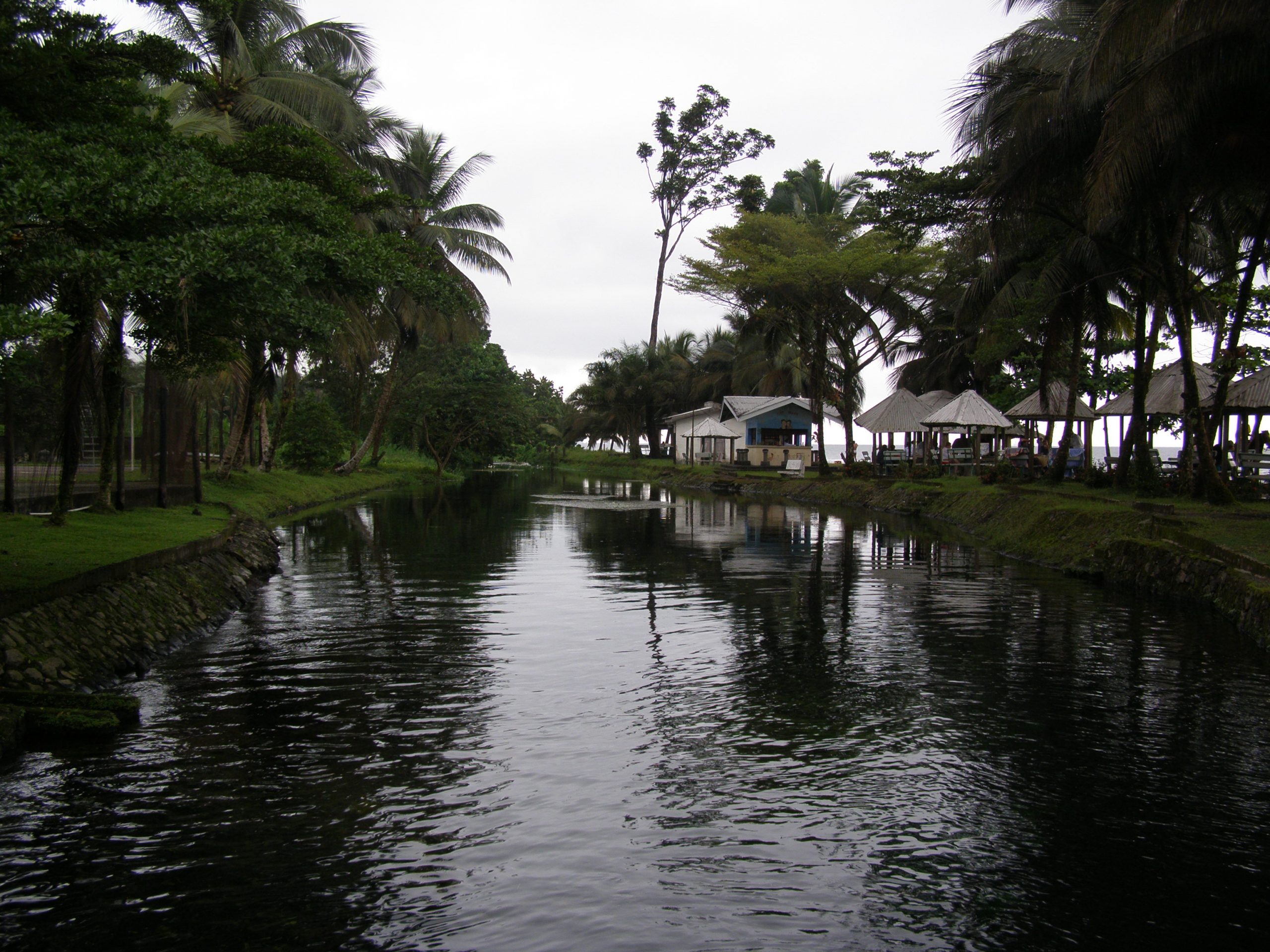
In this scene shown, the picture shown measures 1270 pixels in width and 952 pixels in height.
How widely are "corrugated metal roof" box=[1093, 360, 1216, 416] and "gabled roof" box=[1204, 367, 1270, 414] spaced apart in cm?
203

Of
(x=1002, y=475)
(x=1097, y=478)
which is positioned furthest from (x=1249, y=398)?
(x=1002, y=475)

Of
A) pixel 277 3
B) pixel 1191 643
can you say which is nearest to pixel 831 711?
pixel 1191 643

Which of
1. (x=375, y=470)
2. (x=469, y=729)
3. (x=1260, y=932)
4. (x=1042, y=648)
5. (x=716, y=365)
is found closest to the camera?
(x=1260, y=932)

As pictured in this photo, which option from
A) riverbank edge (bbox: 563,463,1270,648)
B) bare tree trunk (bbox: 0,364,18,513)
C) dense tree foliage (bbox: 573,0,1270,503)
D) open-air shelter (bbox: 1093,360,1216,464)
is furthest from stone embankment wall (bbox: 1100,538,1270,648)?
bare tree trunk (bbox: 0,364,18,513)

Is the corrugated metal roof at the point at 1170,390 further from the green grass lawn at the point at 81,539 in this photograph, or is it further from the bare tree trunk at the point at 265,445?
the bare tree trunk at the point at 265,445

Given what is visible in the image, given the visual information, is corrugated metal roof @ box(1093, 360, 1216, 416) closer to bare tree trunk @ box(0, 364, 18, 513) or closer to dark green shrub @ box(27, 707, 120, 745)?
bare tree trunk @ box(0, 364, 18, 513)

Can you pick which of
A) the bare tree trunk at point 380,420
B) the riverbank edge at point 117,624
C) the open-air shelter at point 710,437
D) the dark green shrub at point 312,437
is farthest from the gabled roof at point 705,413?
the riverbank edge at point 117,624

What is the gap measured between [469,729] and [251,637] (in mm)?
5018

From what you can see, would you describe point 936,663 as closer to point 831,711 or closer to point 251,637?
point 831,711

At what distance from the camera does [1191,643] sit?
486 inches

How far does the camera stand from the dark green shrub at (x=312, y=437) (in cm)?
4006

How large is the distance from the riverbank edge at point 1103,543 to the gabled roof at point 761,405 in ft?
76.3

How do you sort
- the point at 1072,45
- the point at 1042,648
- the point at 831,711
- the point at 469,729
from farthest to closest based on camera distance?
the point at 1072,45 → the point at 1042,648 → the point at 831,711 → the point at 469,729

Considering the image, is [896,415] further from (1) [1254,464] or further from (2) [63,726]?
(2) [63,726]
